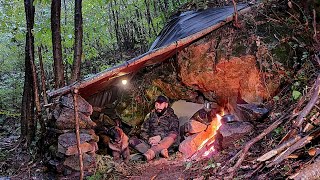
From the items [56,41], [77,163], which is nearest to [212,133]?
[77,163]

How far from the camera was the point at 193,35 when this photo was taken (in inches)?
238

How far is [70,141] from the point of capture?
17.1 feet

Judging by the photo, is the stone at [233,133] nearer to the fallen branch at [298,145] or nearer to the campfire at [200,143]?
the campfire at [200,143]

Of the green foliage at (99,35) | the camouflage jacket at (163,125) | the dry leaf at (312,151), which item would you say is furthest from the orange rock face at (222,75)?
the green foliage at (99,35)

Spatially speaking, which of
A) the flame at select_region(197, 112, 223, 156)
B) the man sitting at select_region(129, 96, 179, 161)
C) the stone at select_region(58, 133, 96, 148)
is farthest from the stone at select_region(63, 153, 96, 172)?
the flame at select_region(197, 112, 223, 156)

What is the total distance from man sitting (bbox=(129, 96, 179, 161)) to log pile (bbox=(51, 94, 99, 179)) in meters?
1.19

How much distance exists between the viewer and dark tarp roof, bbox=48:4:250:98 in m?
5.24

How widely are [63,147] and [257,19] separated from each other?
177 inches

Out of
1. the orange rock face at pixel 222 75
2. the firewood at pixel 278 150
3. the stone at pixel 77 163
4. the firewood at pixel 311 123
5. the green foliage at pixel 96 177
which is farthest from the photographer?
the orange rock face at pixel 222 75

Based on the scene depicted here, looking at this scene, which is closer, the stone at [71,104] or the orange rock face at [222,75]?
the stone at [71,104]

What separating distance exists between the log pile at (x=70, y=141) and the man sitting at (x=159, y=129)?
1.19 metres

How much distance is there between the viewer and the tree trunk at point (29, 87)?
706 centimetres

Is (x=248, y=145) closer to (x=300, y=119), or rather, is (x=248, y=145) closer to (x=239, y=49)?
(x=300, y=119)

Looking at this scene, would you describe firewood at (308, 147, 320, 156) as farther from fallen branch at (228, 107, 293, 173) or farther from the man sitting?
the man sitting
